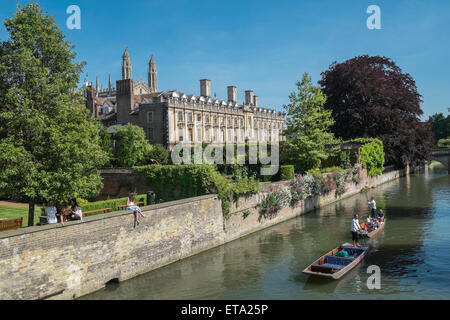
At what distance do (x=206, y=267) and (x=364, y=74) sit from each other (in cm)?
3565

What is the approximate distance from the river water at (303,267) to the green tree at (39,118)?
4.41 metres

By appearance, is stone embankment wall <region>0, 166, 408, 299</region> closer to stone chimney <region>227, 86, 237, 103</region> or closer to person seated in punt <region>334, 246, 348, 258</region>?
person seated in punt <region>334, 246, 348, 258</region>

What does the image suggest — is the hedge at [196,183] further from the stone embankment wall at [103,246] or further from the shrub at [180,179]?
the stone embankment wall at [103,246]

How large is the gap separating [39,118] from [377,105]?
1545 inches

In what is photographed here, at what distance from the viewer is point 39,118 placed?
13.6m

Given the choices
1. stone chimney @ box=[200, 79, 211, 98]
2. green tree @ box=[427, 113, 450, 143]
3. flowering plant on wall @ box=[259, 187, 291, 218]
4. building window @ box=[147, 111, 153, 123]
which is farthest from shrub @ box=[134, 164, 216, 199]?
green tree @ box=[427, 113, 450, 143]

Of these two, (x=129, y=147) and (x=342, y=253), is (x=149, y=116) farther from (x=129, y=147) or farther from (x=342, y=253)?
(x=342, y=253)

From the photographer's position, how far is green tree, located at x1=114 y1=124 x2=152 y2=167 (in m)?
38.7

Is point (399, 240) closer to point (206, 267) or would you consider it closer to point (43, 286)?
point (206, 267)

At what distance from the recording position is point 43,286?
1124 cm

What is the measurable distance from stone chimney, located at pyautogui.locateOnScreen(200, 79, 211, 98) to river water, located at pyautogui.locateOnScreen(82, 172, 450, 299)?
133 ft

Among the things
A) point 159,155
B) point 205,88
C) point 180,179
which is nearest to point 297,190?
point 180,179
